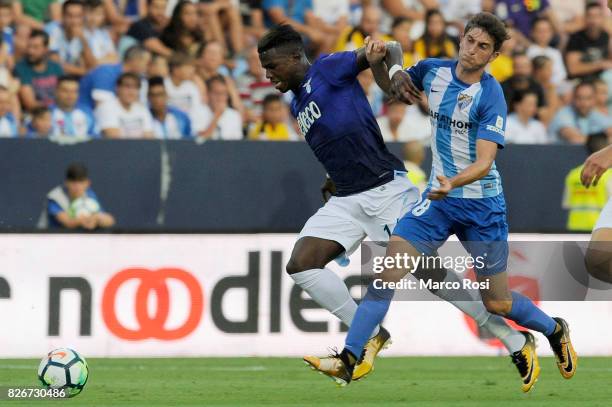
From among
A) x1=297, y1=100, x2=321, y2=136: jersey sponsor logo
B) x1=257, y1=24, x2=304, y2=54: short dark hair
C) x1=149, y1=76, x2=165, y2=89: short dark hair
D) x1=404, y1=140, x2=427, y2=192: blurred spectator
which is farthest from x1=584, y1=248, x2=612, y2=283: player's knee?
x1=149, y1=76, x2=165, y2=89: short dark hair

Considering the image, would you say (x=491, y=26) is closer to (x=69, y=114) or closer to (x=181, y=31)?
(x=69, y=114)

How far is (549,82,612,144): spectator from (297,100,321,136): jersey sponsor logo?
22.1 ft

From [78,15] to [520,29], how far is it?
5.38 meters

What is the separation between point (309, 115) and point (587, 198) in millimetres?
5680

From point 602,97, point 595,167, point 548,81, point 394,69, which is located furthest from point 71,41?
point 595,167

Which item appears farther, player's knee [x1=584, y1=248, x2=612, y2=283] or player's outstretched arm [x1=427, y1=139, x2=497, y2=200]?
player's knee [x1=584, y1=248, x2=612, y2=283]

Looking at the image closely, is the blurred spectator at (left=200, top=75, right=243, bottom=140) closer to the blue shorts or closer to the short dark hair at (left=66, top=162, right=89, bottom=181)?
the short dark hair at (left=66, top=162, right=89, bottom=181)

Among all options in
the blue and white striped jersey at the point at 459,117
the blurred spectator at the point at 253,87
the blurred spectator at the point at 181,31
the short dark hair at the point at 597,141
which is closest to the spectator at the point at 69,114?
the blurred spectator at the point at 181,31

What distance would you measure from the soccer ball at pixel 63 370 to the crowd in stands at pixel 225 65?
5404 mm

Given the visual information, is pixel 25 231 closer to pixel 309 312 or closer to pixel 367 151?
pixel 309 312

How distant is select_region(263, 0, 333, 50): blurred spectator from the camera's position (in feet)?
49.5

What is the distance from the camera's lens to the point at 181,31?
14.4 m

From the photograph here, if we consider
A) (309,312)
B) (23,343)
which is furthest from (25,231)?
(309,312)

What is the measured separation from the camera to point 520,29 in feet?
52.1
